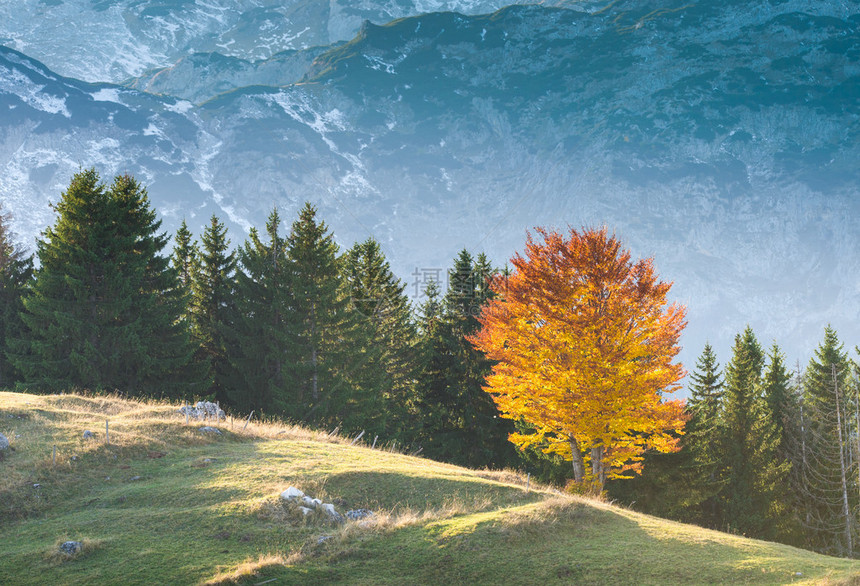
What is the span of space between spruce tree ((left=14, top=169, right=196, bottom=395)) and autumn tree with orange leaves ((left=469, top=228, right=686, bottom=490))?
62.9 feet

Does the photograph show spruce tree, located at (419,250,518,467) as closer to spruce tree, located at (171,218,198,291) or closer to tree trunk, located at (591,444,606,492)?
tree trunk, located at (591,444,606,492)

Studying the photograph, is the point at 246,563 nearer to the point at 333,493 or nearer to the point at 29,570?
the point at 29,570

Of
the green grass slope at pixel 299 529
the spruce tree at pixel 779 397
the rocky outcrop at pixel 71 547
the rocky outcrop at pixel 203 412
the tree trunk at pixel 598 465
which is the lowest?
the rocky outcrop at pixel 71 547

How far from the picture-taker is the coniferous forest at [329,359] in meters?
31.5

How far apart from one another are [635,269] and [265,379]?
23.0m

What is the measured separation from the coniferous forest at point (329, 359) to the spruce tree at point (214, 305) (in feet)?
0.42

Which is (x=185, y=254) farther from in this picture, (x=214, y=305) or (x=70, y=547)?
(x=70, y=547)

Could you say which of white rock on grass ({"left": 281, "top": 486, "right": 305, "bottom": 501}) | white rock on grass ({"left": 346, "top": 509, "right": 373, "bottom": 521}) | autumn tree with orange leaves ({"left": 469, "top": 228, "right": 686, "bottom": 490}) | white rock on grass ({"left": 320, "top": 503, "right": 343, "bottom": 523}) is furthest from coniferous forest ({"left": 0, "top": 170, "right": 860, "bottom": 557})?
white rock on grass ({"left": 320, "top": 503, "right": 343, "bottom": 523})

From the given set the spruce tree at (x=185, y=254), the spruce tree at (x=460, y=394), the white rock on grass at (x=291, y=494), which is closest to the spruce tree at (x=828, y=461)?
the spruce tree at (x=460, y=394)

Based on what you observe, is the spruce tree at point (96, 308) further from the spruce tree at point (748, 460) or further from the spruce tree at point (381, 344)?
the spruce tree at point (748, 460)

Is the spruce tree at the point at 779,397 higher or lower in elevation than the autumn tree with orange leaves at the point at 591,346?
higher

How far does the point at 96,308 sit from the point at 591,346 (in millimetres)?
25247

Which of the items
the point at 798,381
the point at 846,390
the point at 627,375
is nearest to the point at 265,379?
the point at 627,375

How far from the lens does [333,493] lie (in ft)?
47.7
